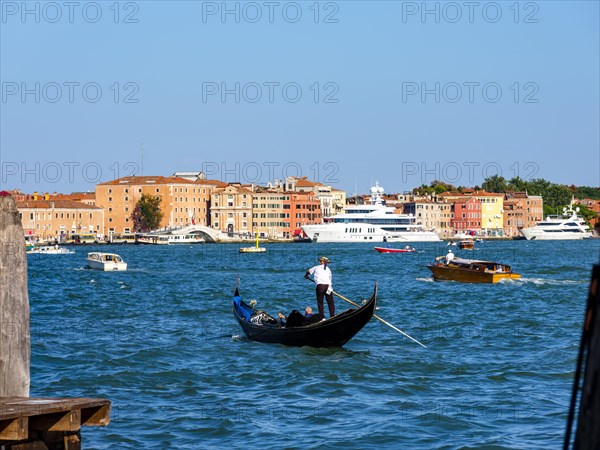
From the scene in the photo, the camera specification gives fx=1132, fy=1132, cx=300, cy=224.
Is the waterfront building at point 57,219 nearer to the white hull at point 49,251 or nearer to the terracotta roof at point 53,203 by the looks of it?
the terracotta roof at point 53,203

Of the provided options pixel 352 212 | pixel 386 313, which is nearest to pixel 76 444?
pixel 386 313

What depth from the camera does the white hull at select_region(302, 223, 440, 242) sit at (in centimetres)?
9850

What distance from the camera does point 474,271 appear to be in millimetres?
32281

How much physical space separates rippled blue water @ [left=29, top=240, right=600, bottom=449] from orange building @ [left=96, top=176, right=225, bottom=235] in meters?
87.9

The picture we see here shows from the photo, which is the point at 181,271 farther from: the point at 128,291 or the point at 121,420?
the point at 121,420

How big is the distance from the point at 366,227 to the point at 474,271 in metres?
65.9

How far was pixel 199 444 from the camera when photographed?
342 inches

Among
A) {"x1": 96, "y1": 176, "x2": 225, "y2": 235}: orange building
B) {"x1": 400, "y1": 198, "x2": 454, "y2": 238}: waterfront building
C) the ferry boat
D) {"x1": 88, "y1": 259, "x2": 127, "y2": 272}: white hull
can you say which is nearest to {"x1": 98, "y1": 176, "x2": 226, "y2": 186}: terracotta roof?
{"x1": 96, "y1": 176, "x2": 225, "y2": 235}: orange building

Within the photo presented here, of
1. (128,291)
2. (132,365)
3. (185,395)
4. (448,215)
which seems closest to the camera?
(185,395)

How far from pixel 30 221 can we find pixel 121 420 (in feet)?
326

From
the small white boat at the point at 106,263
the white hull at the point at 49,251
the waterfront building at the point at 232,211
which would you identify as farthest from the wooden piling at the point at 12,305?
the waterfront building at the point at 232,211

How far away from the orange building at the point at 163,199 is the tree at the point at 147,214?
0.53 meters

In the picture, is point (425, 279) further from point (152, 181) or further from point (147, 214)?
point (152, 181)

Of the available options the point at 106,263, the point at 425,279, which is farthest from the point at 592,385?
the point at 106,263
